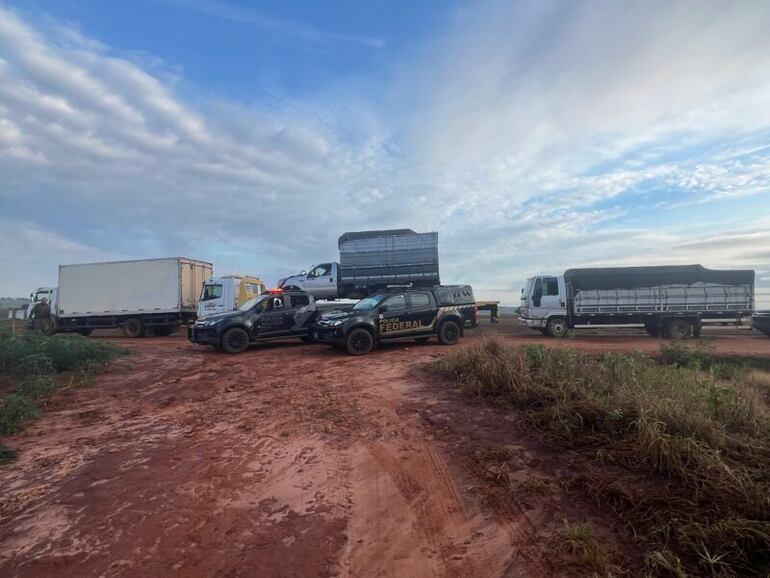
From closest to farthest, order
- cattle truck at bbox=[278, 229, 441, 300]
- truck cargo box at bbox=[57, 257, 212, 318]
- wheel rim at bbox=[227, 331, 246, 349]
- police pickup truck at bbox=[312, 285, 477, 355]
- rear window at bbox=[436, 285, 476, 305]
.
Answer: police pickup truck at bbox=[312, 285, 477, 355], wheel rim at bbox=[227, 331, 246, 349], rear window at bbox=[436, 285, 476, 305], cattle truck at bbox=[278, 229, 441, 300], truck cargo box at bbox=[57, 257, 212, 318]

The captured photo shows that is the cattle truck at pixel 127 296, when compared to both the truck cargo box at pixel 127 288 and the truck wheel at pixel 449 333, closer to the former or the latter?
the truck cargo box at pixel 127 288

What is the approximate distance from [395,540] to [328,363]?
805cm

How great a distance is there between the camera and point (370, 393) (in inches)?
310

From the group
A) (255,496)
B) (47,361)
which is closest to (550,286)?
(255,496)

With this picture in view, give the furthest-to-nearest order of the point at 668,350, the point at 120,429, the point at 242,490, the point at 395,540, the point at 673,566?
the point at 668,350, the point at 120,429, the point at 242,490, the point at 395,540, the point at 673,566

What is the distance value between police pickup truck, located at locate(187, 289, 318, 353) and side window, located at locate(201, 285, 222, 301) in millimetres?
4307

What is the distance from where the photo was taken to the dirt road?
3191 mm

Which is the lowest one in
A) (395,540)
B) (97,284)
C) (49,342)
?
(395,540)

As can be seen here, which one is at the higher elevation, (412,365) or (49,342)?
(49,342)

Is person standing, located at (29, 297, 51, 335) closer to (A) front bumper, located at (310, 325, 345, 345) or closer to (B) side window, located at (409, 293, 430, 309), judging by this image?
(A) front bumper, located at (310, 325, 345, 345)

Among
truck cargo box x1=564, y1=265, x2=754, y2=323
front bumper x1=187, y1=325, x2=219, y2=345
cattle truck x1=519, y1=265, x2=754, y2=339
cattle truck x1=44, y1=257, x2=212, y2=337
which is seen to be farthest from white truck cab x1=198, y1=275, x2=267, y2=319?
truck cargo box x1=564, y1=265, x2=754, y2=323

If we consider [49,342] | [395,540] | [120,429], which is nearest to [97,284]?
[49,342]

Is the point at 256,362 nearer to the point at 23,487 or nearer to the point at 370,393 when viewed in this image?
the point at 370,393

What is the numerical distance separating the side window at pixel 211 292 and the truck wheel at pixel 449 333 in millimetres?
9597
